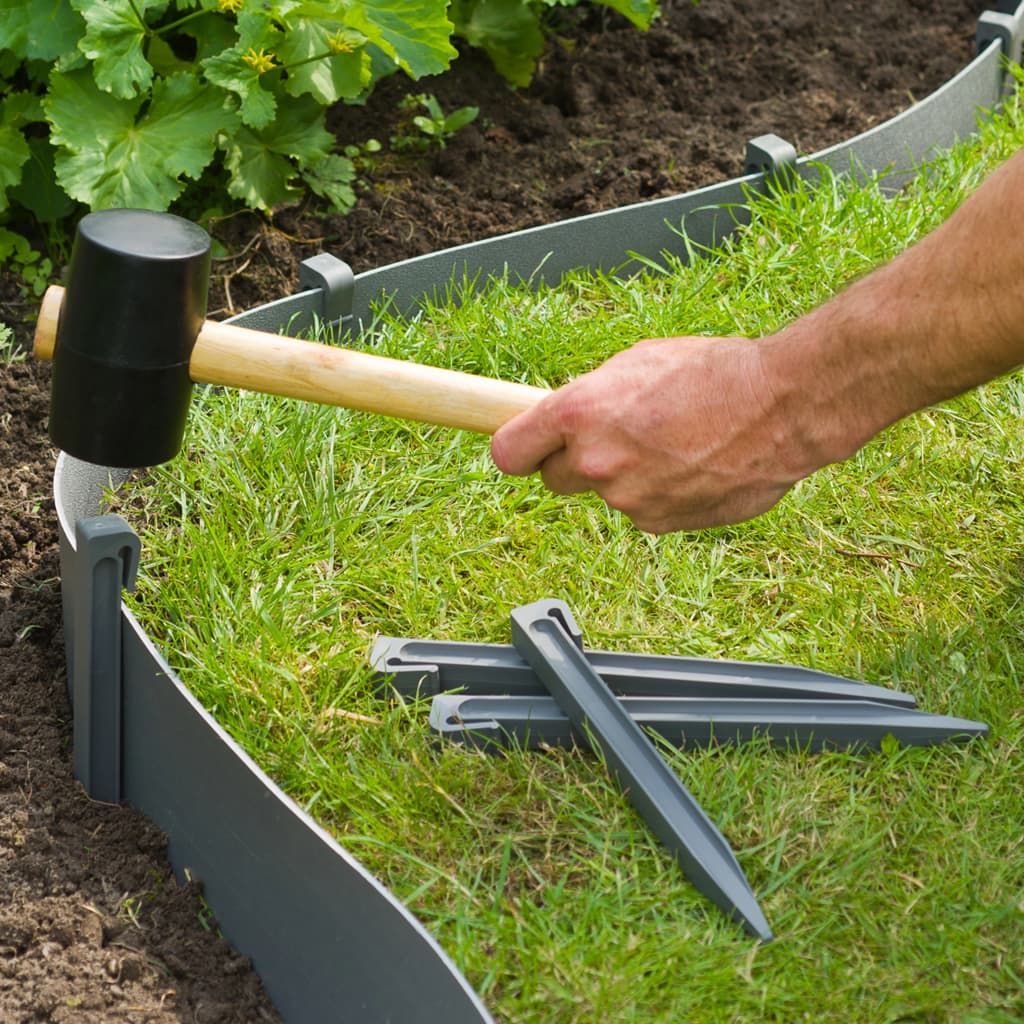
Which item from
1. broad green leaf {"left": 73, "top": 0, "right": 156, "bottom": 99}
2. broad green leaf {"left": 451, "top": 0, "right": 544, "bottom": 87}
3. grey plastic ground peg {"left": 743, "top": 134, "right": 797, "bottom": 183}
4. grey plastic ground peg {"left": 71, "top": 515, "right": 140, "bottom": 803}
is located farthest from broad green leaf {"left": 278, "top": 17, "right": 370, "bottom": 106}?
grey plastic ground peg {"left": 71, "top": 515, "right": 140, "bottom": 803}

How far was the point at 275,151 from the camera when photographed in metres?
3.33

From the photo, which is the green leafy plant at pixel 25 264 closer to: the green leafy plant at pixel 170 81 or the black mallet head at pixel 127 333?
the green leafy plant at pixel 170 81

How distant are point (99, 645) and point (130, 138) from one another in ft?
4.47

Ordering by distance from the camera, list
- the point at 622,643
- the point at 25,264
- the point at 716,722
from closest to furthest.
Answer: the point at 716,722 < the point at 622,643 < the point at 25,264

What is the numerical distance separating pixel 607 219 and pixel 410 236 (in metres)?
0.52

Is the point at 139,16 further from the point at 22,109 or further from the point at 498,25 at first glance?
the point at 498,25

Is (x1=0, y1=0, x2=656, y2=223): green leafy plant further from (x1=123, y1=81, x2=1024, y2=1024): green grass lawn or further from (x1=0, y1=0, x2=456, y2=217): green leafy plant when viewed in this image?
(x1=123, y1=81, x2=1024, y2=1024): green grass lawn

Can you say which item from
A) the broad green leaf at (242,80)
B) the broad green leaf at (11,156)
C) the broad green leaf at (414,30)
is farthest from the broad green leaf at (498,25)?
the broad green leaf at (11,156)

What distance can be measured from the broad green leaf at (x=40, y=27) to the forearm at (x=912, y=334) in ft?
6.27

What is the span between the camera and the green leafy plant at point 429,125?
3.77m

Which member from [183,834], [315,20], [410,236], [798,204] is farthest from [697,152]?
[183,834]

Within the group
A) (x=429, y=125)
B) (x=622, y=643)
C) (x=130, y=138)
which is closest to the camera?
(x=622, y=643)

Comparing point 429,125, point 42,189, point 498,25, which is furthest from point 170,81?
point 498,25

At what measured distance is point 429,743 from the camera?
2.31 meters
